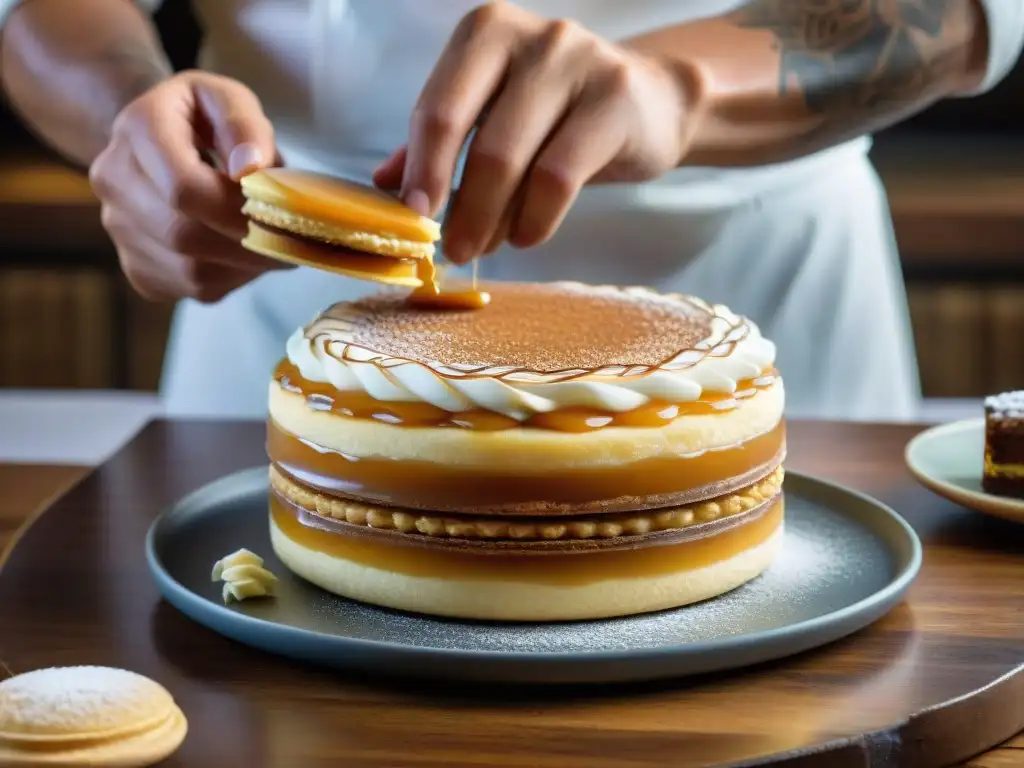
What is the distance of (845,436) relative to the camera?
170cm

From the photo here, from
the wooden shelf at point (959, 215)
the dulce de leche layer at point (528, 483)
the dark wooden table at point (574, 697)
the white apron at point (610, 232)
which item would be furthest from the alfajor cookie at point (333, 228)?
the wooden shelf at point (959, 215)

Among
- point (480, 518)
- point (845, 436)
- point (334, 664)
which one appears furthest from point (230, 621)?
point (845, 436)

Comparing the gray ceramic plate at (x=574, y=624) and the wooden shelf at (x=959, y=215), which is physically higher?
the gray ceramic plate at (x=574, y=624)

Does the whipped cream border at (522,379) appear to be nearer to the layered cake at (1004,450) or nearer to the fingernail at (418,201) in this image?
the fingernail at (418,201)

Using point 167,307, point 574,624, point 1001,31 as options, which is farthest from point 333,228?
point 167,307

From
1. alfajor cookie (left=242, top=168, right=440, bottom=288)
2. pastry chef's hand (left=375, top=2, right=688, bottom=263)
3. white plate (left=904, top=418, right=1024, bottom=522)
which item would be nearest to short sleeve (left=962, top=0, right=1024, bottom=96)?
white plate (left=904, top=418, right=1024, bottom=522)

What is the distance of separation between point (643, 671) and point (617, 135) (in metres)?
0.58

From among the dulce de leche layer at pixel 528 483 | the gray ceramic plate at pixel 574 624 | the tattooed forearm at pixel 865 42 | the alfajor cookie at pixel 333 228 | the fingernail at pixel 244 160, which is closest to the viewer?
the gray ceramic plate at pixel 574 624

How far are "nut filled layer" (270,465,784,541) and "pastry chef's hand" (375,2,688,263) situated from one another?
0.29 m

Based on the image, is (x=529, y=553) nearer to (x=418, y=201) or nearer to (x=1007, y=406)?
Result: (x=418, y=201)

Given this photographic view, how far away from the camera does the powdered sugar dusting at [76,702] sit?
84 centimetres

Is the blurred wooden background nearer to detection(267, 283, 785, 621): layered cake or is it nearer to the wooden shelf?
the wooden shelf

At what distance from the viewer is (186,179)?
4.31ft

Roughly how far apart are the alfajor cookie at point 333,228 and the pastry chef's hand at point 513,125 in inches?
2.2
